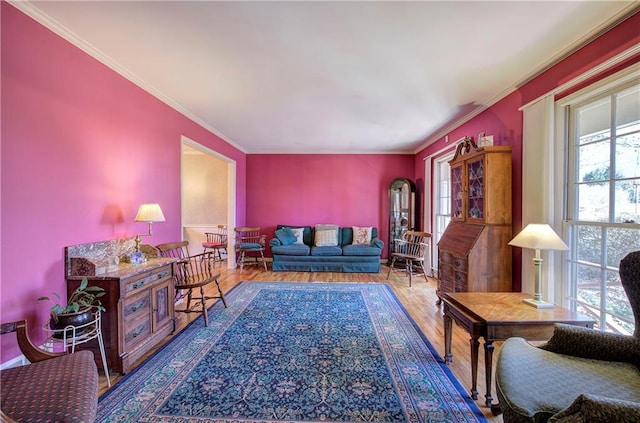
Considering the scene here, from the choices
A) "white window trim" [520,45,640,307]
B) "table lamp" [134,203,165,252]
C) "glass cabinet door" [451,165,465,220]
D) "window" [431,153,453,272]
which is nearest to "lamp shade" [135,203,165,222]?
"table lamp" [134,203,165,252]

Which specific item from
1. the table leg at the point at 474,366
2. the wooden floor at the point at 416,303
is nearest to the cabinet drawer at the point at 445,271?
the wooden floor at the point at 416,303

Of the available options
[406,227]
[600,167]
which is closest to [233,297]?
[406,227]

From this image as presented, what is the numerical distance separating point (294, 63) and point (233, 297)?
310 centimetres

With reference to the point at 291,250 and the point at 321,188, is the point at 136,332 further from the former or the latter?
the point at 321,188

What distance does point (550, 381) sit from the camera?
122cm

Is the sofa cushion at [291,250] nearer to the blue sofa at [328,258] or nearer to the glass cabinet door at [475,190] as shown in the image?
the blue sofa at [328,258]

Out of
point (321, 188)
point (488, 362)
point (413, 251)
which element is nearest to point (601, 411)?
point (488, 362)

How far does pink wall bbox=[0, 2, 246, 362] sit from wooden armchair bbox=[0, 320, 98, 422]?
595 mm

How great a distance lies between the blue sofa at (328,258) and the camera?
526 cm

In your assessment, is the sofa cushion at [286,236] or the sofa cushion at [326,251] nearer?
the sofa cushion at [326,251]

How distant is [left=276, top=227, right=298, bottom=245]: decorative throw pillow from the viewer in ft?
18.4

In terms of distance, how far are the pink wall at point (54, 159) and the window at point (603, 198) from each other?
13.4 ft

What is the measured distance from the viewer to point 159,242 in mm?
3162

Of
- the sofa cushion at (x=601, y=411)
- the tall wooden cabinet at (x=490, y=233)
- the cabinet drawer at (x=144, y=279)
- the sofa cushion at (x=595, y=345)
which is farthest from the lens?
the tall wooden cabinet at (x=490, y=233)
